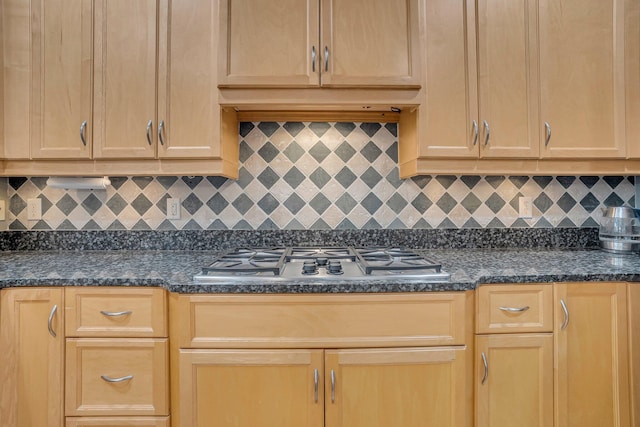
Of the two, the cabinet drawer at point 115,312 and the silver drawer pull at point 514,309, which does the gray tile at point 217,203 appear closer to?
the cabinet drawer at point 115,312

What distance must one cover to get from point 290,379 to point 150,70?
4.58ft

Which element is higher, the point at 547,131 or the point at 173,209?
the point at 547,131

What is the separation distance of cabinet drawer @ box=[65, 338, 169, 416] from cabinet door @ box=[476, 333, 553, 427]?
1117mm

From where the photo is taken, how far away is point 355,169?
A: 1884mm

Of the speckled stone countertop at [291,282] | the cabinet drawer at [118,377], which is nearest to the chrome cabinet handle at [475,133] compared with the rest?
the speckled stone countertop at [291,282]

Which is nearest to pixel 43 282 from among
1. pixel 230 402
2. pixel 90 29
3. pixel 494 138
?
pixel 230 402

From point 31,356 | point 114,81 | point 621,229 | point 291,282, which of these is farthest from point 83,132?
point 621,229

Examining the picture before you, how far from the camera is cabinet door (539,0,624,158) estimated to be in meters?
1.56

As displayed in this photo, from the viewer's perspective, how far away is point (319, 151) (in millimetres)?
1878

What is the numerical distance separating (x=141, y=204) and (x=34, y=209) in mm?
545

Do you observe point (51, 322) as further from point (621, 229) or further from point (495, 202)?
point (621, 229)

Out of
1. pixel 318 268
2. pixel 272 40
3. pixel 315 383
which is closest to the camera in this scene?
pixel 315 383

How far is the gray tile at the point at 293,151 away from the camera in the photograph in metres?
1.87

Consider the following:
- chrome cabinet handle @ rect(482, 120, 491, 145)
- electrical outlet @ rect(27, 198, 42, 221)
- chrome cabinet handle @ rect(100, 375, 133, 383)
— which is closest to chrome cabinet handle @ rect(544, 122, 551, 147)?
chrome cabinet handle @ rect(482, 120, 491, 145)
